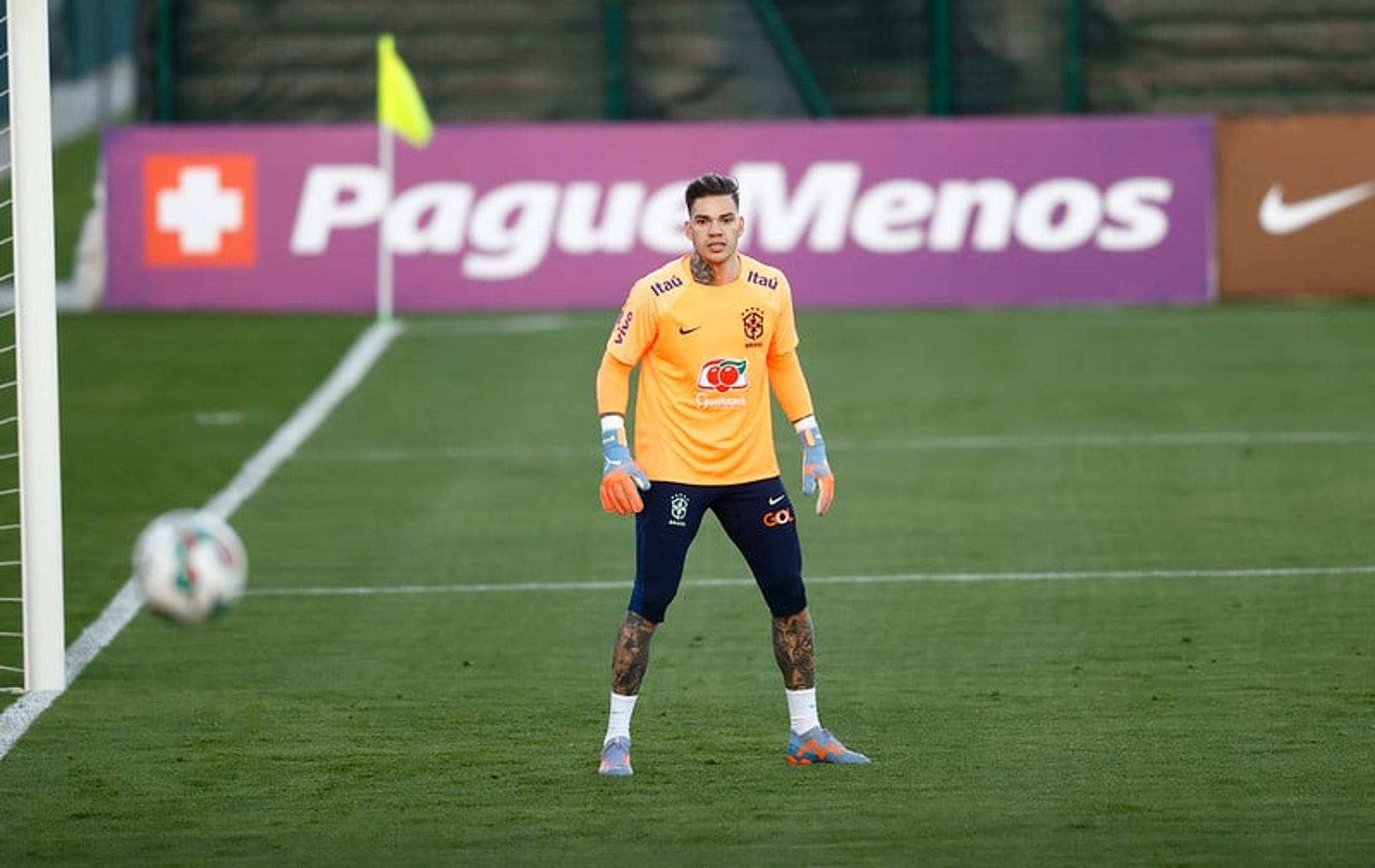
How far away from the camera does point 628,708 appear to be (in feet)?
31.8

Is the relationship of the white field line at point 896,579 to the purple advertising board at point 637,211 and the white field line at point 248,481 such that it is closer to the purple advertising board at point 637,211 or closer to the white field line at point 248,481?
the white field line at point 248,481

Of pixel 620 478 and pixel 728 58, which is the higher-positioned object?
pixel 620 478

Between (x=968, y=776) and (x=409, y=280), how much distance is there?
16.6 m

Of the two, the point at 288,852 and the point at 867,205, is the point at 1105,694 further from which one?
the point at 867,205

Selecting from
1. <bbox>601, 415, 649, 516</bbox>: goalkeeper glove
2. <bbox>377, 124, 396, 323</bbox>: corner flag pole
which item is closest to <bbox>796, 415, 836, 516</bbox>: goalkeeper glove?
<bbox>601, 415, 649, 516</bbox>: goalkeeper glove

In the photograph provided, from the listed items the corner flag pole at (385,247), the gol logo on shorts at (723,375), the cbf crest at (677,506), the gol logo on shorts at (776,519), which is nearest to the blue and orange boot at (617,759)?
the cbf crest at (677,506)

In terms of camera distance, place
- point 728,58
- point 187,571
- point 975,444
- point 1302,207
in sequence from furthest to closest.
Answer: point 728,58 → point 1302,207 → point 975,444 → point 187,571

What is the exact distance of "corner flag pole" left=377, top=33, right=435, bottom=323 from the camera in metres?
23.8

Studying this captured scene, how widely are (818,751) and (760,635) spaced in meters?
2.81

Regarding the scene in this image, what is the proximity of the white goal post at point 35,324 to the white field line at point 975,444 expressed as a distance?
682 cm

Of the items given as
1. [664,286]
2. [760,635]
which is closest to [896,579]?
[760,635]

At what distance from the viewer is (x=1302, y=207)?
24.9 metres

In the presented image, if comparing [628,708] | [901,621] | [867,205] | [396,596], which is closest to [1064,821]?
[628,708]

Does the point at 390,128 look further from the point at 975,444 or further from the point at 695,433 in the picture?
the point at 695,433
